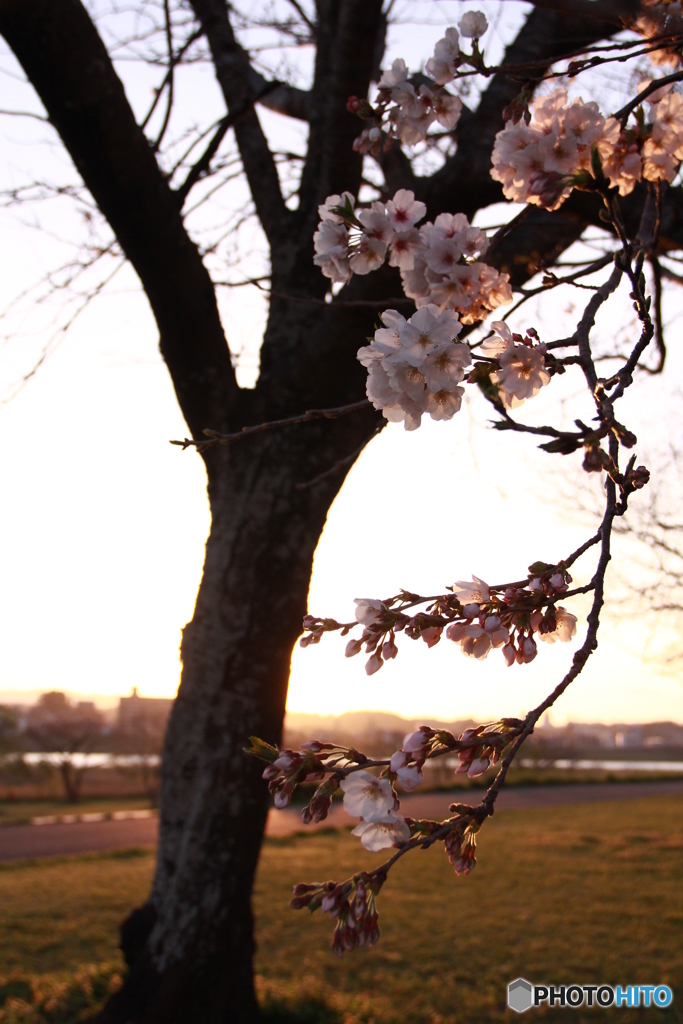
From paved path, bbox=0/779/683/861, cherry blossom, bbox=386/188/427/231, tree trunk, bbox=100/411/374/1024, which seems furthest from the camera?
paved path, bbox=0/779/683/861

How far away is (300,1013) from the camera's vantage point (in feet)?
11.4

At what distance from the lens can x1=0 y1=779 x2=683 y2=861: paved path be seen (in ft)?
29.3

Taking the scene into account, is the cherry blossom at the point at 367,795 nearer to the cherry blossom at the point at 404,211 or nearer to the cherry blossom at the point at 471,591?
the cherry blossom at the point at 471,591

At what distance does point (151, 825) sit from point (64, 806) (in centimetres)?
495

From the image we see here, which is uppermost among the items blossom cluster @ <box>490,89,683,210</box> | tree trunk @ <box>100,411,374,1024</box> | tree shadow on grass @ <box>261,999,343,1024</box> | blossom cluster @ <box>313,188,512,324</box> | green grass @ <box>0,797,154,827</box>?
blossom cluster @ <box>490,89,683,210</box>

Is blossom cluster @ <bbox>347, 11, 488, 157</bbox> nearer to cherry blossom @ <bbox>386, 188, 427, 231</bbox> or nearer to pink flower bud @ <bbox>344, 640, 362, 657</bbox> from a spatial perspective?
cherry blossom @ <bbox>386, 188, 427, 231</bbox>

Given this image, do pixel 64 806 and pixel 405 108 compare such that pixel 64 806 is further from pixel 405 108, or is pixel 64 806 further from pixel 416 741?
pixel 416 741

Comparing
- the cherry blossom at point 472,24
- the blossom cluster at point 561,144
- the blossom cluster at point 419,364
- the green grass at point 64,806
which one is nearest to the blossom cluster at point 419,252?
the blossom cluster at point 561,144

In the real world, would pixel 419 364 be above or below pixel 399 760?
above

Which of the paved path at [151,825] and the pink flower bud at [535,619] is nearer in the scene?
the pink flower bud at [535,619]

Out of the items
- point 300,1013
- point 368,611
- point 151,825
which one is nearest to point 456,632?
point 368,611

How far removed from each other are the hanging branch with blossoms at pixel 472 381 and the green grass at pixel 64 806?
43.0 ft

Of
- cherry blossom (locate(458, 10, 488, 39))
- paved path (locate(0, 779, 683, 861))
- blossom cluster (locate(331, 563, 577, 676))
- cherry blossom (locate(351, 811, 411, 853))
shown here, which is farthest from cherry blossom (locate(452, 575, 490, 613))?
paved path (locate(0, 779, 683, 861))

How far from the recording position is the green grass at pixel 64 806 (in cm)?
1346
